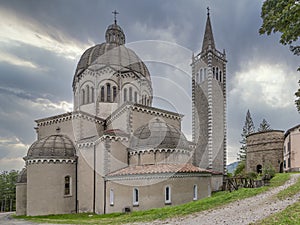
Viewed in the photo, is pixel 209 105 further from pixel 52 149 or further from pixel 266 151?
pixel 52 149

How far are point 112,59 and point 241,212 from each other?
85.4 ft

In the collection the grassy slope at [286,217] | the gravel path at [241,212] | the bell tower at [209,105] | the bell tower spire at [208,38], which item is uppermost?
the bell tower spire at [208,38]

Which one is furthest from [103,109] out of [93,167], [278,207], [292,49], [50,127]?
[278,207]

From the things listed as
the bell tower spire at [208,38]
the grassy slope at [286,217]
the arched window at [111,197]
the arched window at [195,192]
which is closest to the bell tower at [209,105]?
the bell tower spire at [208,38]

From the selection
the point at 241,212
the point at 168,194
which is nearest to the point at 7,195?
the point at 168,194

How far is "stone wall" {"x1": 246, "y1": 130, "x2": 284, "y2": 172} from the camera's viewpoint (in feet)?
126

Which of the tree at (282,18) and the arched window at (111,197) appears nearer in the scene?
the tree at (282,18)

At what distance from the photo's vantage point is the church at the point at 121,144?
72.4 ft

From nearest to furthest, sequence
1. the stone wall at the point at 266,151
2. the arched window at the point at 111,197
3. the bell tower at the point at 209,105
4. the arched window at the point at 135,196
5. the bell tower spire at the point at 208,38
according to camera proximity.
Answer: the arched window at the point at 135,196 → the arched window at the point at 111,197 → the bell tower at the point at 209,105 → the stone wall at the point at 266,151 → the bell tower spire at the point at 208,38

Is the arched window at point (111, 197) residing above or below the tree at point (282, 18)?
below

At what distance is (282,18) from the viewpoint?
12352 mm

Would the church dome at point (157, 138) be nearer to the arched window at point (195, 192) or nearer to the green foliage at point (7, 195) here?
the arched window at point (195, 192)

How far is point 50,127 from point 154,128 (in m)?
13.1

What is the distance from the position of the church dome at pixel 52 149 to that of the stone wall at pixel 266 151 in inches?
965
